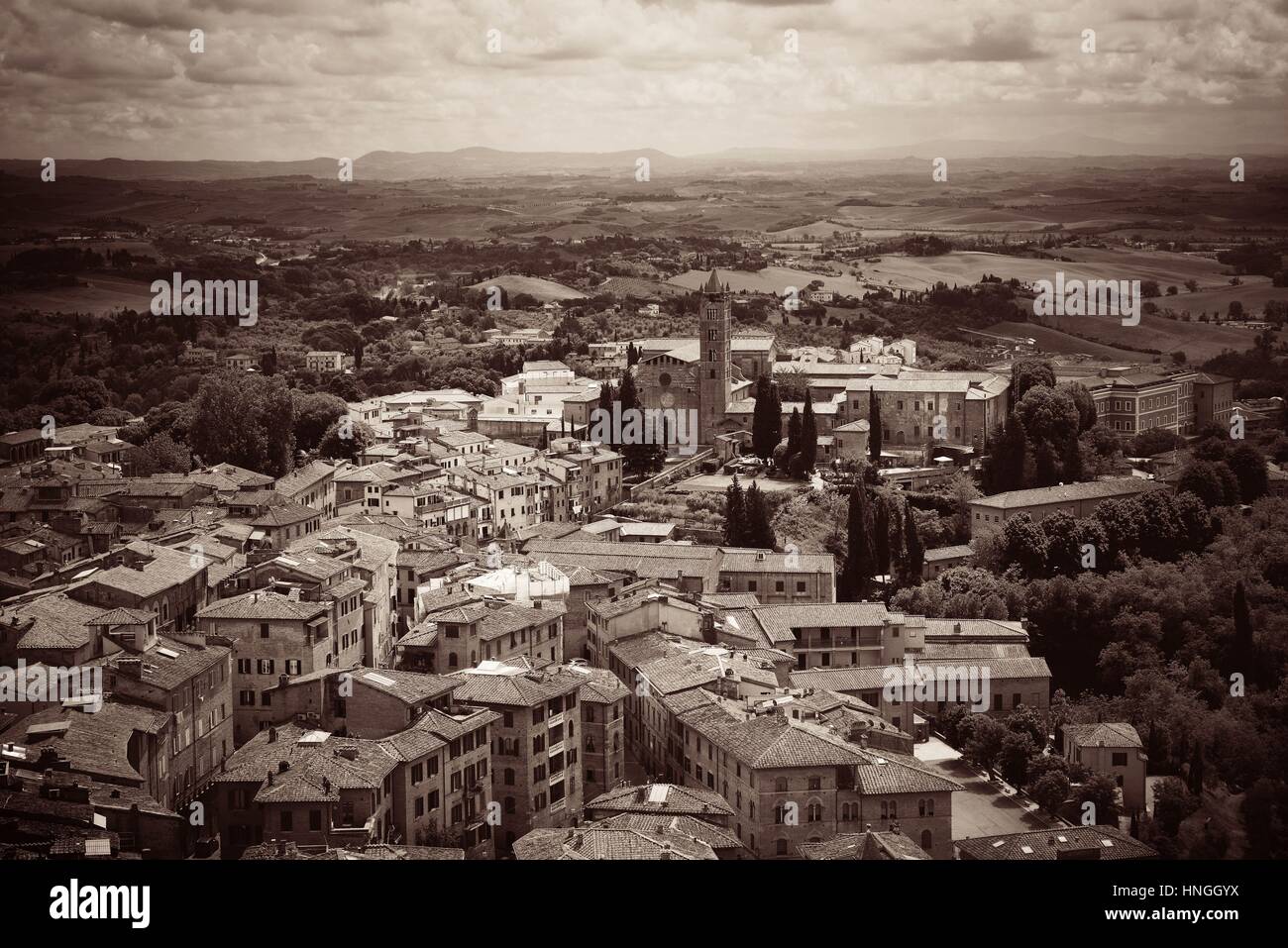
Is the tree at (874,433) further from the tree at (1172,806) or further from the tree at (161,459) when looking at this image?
the tree at (1172,806)

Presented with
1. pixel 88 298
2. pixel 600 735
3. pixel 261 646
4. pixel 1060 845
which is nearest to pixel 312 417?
pixel 88 298

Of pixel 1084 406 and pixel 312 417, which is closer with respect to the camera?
pixel 1084 406

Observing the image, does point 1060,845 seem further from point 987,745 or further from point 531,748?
point 531,748

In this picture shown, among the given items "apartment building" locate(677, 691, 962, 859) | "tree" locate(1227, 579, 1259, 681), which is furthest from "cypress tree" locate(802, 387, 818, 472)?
"apartment building" locate(677, 691, 962, 859)

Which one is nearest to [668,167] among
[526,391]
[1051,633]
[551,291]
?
[551,291]
